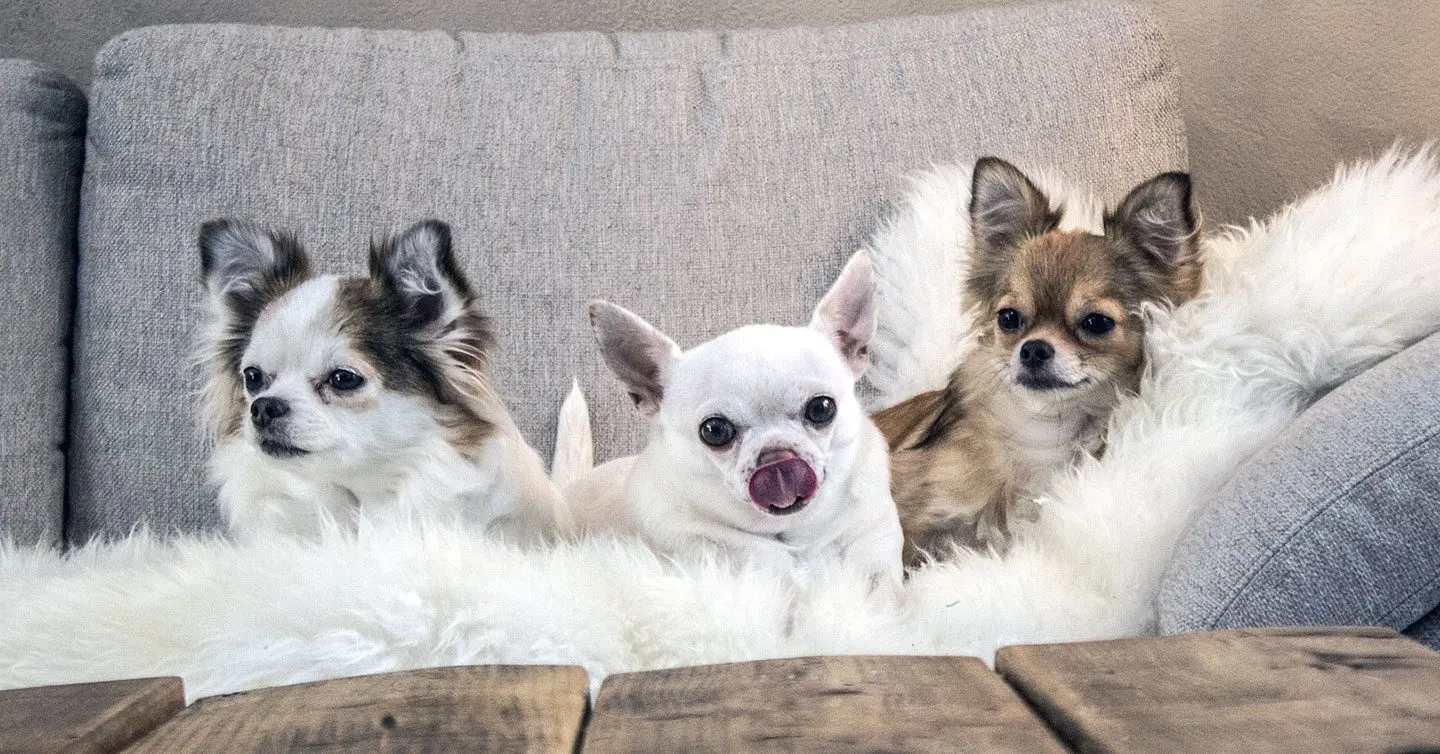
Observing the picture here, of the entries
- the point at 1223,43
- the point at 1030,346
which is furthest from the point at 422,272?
the point at 1223,43

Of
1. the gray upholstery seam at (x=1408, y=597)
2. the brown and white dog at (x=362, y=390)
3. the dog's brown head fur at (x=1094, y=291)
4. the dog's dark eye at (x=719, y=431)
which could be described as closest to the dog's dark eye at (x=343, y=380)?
the brown and white dog at (x=362, y=390)

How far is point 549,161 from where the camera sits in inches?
65.9

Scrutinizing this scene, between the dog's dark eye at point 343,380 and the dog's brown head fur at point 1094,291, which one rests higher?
the dog's brown head fur at point 1094,291

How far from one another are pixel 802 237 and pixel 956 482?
447 mm

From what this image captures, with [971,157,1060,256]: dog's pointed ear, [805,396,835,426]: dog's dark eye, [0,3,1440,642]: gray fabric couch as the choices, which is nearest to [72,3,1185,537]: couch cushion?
[0,3,1440,642]: gray fabric couch

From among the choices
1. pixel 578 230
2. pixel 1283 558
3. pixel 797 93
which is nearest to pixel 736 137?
pixel 797 93

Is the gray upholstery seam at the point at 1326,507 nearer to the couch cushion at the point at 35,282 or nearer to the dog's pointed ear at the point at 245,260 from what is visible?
the dog's pointed ear at the point at 245,260

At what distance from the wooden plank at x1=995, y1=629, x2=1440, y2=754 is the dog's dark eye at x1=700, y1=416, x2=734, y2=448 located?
0.53 meters

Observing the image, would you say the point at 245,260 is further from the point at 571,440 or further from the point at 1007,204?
the point at 1007,204

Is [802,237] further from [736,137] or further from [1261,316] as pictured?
[1261,316]

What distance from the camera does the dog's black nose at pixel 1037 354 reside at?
1.24 m

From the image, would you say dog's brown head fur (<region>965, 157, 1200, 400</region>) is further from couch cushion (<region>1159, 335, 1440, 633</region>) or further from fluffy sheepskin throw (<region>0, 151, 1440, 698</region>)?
couch cushion (<region>1159, 335, 1440, 633</region>)

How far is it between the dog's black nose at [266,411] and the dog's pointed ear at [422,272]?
7.0 inches

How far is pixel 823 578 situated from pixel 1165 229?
0.57 m
